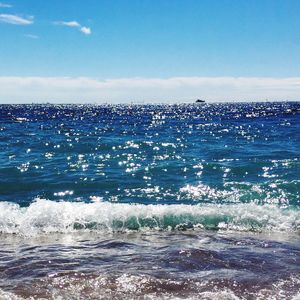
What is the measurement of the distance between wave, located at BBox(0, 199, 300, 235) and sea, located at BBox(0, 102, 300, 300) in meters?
0.03

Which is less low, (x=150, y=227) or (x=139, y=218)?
(x=139, y=218)

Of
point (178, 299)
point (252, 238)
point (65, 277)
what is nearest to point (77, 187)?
point (252, 238)

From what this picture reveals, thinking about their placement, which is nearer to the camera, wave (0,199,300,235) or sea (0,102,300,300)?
sea (0,102,300,300)

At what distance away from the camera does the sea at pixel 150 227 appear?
6867mm

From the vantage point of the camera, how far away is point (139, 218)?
39.0 ft

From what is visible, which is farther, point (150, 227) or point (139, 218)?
point (139, 218)

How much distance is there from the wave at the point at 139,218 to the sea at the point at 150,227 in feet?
0.09

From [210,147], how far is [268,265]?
21.2 m

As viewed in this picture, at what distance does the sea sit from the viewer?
22.5 ft

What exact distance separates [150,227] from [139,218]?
1.77 feet

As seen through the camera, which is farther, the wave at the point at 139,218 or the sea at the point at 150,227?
the wave at the point at 139,218

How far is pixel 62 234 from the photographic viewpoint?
10.9m

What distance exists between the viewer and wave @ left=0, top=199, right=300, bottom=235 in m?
11.4

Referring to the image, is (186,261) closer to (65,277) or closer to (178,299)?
(178,299)
